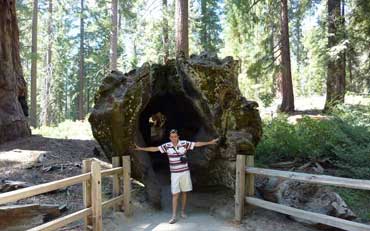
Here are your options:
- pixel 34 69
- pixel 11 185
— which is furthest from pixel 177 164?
pixel 34 69

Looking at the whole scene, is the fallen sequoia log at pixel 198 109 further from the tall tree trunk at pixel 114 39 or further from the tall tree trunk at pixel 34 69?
the tall tree trunk at pixel 34 69

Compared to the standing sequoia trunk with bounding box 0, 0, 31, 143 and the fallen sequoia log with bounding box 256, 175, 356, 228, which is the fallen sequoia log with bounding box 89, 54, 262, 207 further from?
the standing sequoia trunk with bounding box 0, 0, 31, 143

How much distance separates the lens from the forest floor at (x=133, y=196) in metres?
6.98

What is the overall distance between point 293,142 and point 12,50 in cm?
967

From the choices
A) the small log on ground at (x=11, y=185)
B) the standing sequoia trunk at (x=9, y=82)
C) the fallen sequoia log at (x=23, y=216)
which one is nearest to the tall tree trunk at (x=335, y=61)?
the standing sequoia trunk at (x=9, y=82)

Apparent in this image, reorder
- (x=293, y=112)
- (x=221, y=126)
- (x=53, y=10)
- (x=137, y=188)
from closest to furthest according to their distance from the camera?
(x=221, y=126), (x=137, y=188), (x=293, y=112), (x=53, y=10)

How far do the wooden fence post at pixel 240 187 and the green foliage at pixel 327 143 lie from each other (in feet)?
9.32

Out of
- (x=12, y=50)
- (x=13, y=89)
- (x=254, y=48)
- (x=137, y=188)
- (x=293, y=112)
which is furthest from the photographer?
(x=254, y=48)

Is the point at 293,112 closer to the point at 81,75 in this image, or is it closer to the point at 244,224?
the point at 244,224

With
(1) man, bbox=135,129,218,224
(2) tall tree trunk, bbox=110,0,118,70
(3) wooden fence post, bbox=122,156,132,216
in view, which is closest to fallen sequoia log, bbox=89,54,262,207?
(3) wooden fence post, bbox=122,156,132,216

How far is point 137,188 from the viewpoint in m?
8.92

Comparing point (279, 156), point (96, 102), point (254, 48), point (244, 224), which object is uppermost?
point (254, 48)

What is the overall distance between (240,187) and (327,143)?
12.5 feet

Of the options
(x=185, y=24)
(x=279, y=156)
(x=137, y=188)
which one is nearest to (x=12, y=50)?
(x=185, y=24)
